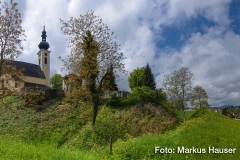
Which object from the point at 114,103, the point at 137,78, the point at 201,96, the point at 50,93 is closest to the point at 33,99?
the point at 50,93

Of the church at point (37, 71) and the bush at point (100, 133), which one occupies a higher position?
the church at point (37, 71)

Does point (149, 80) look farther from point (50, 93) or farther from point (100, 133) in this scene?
point (100, 133)

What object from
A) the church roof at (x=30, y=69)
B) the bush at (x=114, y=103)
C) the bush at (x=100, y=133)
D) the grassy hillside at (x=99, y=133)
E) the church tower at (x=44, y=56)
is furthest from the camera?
the church tower at (x=44, y=56)

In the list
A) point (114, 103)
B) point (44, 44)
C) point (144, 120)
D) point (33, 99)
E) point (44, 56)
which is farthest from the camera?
point (44, 44)

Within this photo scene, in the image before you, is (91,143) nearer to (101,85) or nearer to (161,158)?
(101,85)

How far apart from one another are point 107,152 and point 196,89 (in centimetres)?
2568

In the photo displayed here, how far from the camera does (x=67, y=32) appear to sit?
14.6 meters

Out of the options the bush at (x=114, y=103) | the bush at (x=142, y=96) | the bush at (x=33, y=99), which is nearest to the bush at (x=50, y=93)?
the bush at (x=33, y=99)

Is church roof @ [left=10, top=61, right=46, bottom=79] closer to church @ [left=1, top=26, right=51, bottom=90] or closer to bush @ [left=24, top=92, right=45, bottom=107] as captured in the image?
church @ [left=1, top=26, right=51, bottom=90]

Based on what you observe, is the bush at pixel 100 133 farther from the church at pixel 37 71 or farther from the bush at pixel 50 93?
the bush at pixel 50 93

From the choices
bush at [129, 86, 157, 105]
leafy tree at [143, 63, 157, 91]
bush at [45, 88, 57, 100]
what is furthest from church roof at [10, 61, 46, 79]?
bush at [129, 86, 157, 105]

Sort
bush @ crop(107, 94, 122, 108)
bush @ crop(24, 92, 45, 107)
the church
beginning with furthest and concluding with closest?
bush @ crop(24, 92, 45, 107) < bush @ crop(107, 94, 122, 108) < the church

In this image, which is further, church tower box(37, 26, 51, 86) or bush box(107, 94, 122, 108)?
church tower box(37, 26, 51, 86)

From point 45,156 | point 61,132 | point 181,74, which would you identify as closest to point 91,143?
point 61,132
